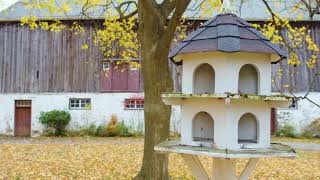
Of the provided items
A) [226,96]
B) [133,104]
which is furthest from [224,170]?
[133,104]

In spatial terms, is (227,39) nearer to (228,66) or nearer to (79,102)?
(228,66)

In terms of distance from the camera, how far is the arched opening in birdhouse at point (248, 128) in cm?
454

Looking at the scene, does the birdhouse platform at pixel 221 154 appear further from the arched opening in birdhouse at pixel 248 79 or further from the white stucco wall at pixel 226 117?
the arched opening in birdhouse at pixel 248 79

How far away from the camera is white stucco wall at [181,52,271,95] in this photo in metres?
4.34

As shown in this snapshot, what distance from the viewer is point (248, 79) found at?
15.2ft

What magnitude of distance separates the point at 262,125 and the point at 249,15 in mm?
19287

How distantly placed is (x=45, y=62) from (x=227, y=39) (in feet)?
67.3

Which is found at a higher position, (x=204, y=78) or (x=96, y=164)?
(x=204, y=78)

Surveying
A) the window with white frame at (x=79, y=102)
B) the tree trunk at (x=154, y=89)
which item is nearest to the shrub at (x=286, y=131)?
the window with white frame at (x=79, y=102)

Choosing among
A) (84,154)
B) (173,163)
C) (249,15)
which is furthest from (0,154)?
(249,15)

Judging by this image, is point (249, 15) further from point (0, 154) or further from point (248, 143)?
point (248, 143)

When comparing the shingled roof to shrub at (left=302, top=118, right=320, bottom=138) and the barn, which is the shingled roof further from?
shrub at (left=302, top=118, right=320, bottom=138)

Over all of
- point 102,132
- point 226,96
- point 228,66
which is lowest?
point 102,132

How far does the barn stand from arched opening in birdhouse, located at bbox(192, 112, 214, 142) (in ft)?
59.3
